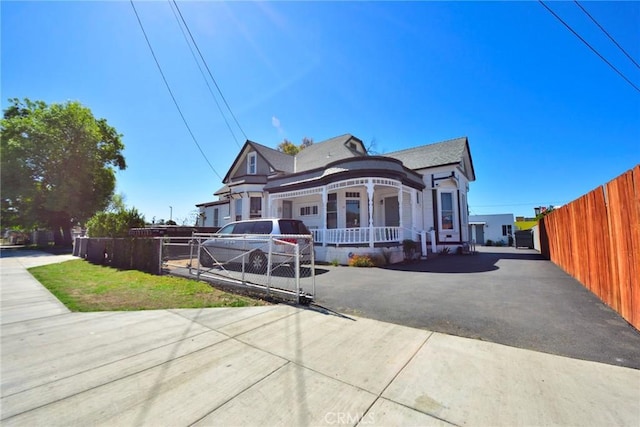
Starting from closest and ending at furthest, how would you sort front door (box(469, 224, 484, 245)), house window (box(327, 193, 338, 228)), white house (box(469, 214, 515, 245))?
house window (box(327, 193, 338, 228))
white house (box(469, 214, 515, 245))
front door (box(469, 224, 484, 245))

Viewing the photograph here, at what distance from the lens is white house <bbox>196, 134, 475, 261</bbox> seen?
12.0 m

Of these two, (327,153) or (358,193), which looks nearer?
(358,193)

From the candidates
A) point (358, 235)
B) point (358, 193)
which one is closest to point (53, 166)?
point (358, 193)

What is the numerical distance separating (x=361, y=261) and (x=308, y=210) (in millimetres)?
6586

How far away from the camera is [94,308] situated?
205 inches

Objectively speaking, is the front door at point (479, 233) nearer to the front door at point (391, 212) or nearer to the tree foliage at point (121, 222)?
the front door at point (391, 212)

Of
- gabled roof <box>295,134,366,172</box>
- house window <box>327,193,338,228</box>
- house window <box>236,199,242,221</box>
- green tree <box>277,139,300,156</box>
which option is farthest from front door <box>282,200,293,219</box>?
green tree <box>277,139,300,156</box>

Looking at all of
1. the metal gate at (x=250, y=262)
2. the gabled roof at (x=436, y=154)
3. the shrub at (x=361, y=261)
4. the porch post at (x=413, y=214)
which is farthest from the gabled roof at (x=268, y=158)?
the metal gate at (x=250, y=262)

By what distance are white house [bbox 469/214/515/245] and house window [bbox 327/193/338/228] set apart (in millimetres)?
22494

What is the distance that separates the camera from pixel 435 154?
16859 millimetres

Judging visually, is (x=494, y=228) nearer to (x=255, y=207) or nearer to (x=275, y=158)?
(x=275, y=158)

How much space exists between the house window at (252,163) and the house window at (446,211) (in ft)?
40.7

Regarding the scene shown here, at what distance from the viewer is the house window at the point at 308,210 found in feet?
52.7

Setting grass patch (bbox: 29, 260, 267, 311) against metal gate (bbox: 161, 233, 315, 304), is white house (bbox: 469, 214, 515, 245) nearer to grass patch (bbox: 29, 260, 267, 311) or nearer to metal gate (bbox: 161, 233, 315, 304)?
metal gate (bbox: 161, 233, 315, 304)
